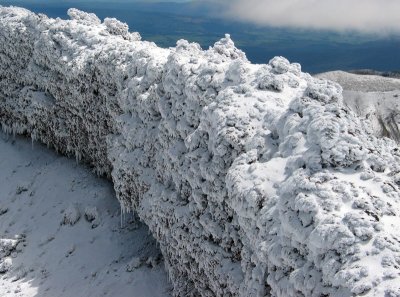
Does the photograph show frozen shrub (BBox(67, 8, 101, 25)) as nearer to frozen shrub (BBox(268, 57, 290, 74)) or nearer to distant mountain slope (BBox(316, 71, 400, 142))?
frozen shrub (BBox(268, 57, 290, 74))

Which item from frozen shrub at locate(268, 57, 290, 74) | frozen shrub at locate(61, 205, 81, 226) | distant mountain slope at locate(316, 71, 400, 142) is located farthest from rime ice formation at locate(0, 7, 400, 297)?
distant mountain slope at locate(316, 71, 400, 142)

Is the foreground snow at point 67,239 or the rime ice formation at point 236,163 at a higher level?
the rime ice formation at point 236,163

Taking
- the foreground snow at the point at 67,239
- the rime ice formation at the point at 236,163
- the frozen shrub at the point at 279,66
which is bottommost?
the foreground snow at the point at 67,239

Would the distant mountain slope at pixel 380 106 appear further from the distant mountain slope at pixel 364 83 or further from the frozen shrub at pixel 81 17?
the frozen shrub at pixel 81 17

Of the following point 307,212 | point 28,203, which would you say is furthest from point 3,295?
point 307,212

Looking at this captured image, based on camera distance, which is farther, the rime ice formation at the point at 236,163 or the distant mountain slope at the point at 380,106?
the distant mountain slope at the point at 380,106

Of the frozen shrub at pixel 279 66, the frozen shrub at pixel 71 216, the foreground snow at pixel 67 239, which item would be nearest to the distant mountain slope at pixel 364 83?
the foreground snow at pixel 67 239
